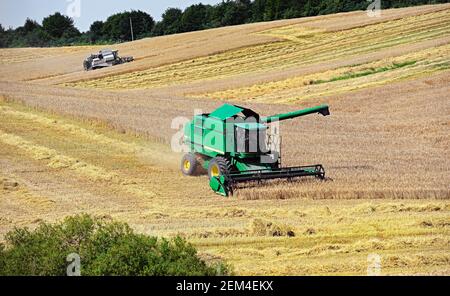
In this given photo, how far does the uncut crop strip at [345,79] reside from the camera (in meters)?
39.9

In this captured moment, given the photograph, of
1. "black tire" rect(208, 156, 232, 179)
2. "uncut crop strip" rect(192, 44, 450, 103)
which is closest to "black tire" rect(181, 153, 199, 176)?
"black tire" rect(208, 156, 232, 179)

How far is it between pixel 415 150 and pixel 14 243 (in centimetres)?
1522

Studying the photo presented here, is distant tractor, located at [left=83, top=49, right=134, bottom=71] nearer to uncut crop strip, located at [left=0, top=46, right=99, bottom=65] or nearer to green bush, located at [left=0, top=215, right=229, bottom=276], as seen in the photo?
uncut crop strip, located at [left=0, top=46, right=99, bottom=65]

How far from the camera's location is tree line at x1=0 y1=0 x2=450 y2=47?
292 feet

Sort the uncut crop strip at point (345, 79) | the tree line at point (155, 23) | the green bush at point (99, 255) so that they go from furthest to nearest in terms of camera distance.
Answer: the tree line at point (155, 23)
the uncut crop strip at point (345, 79)
the green bush at point (99, 255)

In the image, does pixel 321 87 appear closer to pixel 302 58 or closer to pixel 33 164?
pixel 302 58

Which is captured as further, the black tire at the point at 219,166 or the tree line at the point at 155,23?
the tree line at the point at 155,23

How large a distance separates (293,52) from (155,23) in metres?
47.0

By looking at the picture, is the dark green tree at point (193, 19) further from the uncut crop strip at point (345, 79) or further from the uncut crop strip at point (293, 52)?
the uncut crop strip at point (345, 79)

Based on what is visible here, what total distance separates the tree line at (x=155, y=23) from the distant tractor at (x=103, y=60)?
2881 cm

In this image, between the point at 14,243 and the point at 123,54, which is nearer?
the point at 14,243

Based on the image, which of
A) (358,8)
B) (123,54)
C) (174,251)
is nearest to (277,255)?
(174,251)

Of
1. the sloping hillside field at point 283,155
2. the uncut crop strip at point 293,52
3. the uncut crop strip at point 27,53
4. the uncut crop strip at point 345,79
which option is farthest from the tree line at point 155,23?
the uncut crop strip at point 345,79

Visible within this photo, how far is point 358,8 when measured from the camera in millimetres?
78625
